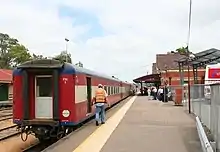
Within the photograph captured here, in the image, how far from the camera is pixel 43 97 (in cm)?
1445

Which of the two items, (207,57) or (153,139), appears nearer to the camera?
(153,139)

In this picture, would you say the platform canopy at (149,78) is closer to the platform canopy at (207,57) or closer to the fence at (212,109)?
the platform canopy at (207,57)

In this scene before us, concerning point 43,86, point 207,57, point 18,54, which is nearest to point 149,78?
point 18,54

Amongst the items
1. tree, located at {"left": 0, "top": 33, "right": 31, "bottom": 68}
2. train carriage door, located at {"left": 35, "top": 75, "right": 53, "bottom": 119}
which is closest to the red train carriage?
train carriage door, located at {"left": 35, "top": 75, "right": 53, "bottom": 119}

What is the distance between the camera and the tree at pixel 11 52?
9050 centimetres

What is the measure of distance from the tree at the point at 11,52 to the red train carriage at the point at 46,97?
7584 centimetres

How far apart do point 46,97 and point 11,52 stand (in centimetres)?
7988

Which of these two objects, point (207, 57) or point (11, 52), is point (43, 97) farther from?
point (11, 52)

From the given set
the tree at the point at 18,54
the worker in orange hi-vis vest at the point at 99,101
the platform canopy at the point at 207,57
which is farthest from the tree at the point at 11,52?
the worker in orange hi-vis vest at the point at 99,101

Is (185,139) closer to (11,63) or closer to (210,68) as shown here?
(210,68)

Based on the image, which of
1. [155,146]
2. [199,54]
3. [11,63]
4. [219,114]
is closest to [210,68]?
[199,54]

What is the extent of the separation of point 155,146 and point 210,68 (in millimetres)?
11135

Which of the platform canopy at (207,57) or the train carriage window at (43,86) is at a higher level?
the platform canopy at (207,57)

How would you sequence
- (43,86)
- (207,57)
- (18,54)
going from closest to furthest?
(43,86), (207,57), (18,54)
